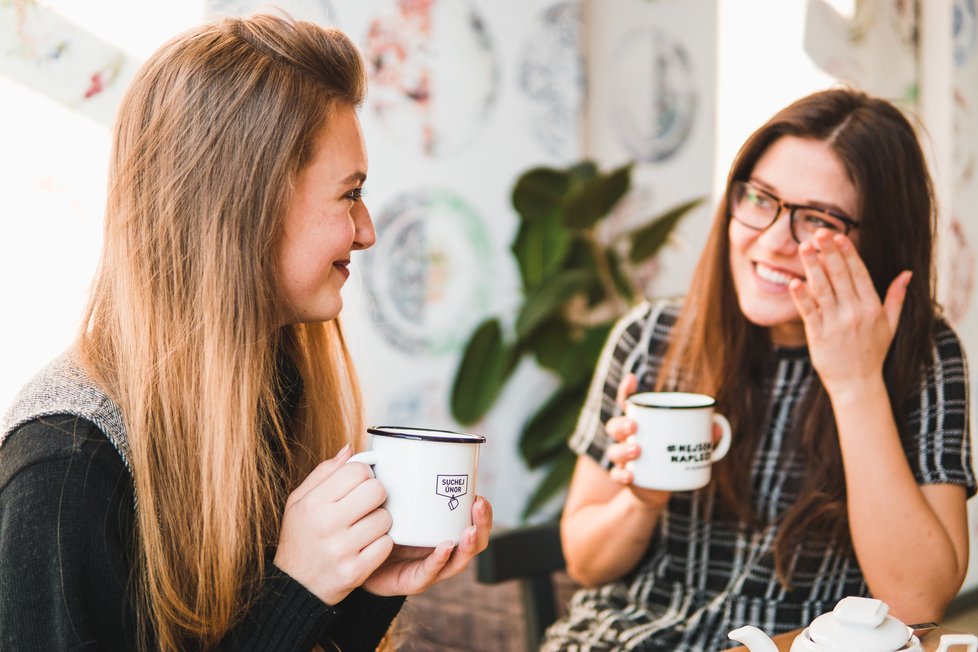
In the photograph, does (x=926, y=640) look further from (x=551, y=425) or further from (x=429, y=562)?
(x=551, y=425)

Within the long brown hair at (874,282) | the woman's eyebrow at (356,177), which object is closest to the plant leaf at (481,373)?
the long brown hair at (874,282)

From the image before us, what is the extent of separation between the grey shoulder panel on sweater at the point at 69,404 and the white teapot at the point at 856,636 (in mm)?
553

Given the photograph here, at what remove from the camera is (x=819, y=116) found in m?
1.23

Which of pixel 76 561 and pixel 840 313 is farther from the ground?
pixel 840 313

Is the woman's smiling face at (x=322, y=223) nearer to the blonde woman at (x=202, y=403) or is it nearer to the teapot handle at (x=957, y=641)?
the blonde woman at (x=202, y=403)

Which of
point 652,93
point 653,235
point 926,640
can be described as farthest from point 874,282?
point 652,93

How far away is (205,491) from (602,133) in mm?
2208

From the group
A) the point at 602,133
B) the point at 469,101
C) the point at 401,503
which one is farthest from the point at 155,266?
the point at 602,133

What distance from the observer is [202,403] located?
0.83 metres

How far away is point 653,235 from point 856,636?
1.70 meters

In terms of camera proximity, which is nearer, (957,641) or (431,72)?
(957,641)

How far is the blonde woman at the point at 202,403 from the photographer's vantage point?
735mm

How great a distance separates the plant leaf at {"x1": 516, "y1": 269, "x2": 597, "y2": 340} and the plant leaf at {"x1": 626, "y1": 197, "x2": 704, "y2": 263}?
143mm

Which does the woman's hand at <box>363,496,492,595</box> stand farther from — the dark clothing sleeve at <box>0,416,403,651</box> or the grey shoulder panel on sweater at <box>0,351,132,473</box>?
the grey shoulder panel on sweater at <box>0,351,132,473</box>
